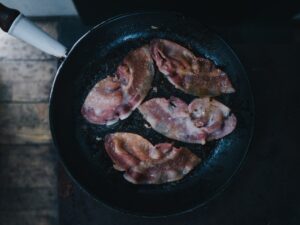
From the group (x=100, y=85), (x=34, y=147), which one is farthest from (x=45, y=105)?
(x=100, y=85)

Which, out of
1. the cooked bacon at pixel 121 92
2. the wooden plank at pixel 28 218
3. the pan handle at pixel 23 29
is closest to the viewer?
the pan handle at pixel 23 29

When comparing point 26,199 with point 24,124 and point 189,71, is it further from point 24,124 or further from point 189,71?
point 189,71

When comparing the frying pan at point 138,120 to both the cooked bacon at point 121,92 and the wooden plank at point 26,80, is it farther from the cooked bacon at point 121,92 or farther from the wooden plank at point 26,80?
the wooden plank at point 26,80

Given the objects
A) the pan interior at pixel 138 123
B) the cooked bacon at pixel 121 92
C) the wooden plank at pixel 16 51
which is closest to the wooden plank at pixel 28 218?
the pan interior at pixel 138 123

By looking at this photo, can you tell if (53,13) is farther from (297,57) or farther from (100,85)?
(297,57)

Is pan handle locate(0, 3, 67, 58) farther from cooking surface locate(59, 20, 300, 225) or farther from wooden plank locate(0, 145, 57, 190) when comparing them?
wooden plank locate(0, 145, 57, 190)

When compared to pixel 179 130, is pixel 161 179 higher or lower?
lower
